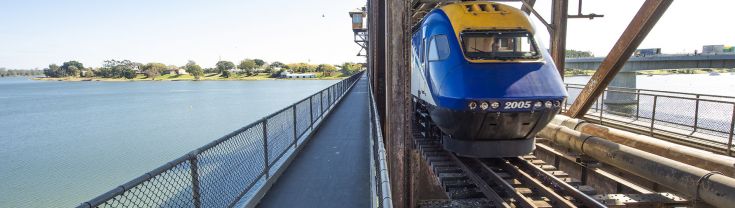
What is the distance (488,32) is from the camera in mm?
7543

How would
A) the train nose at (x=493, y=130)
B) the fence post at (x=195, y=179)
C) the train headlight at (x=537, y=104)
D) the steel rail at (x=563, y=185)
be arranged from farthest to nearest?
the train nose at (x=493, y=130) < the train headlight at (x=537, y=104) < the steel rail at (x=563, y=185) < the fence post at (x=195, y=179)

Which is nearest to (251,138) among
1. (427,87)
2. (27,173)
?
(427,87)

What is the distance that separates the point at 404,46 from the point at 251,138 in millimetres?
3082

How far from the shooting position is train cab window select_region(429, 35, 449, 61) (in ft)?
25.0

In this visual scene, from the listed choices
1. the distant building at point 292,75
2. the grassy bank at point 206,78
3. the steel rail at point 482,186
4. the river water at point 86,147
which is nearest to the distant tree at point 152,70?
Answer: the grassy bank at point 206,78

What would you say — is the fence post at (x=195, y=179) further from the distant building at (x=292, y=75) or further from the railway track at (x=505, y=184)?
the distant building at (x=292, y=75)

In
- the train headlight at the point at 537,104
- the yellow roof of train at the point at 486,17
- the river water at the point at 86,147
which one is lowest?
the river water at the point at 86,147

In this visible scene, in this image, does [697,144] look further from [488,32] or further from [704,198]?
[488,32]

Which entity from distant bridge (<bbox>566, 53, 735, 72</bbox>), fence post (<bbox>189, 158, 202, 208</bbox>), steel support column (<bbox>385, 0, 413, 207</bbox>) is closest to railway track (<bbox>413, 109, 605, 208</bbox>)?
steel support column (<bbox>385, 0, 413, 207</bbox>)

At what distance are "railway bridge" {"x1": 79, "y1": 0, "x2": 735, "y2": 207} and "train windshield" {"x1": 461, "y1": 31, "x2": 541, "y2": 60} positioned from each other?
1262 mm

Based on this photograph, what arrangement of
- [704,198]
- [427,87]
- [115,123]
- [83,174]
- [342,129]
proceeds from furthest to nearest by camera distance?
[115,123], [83,174], [342,129], [427,87], [704,198]

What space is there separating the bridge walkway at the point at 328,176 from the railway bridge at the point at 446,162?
0.07ft

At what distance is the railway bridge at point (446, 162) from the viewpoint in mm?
5230

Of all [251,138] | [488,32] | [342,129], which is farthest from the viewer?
[342,129]
